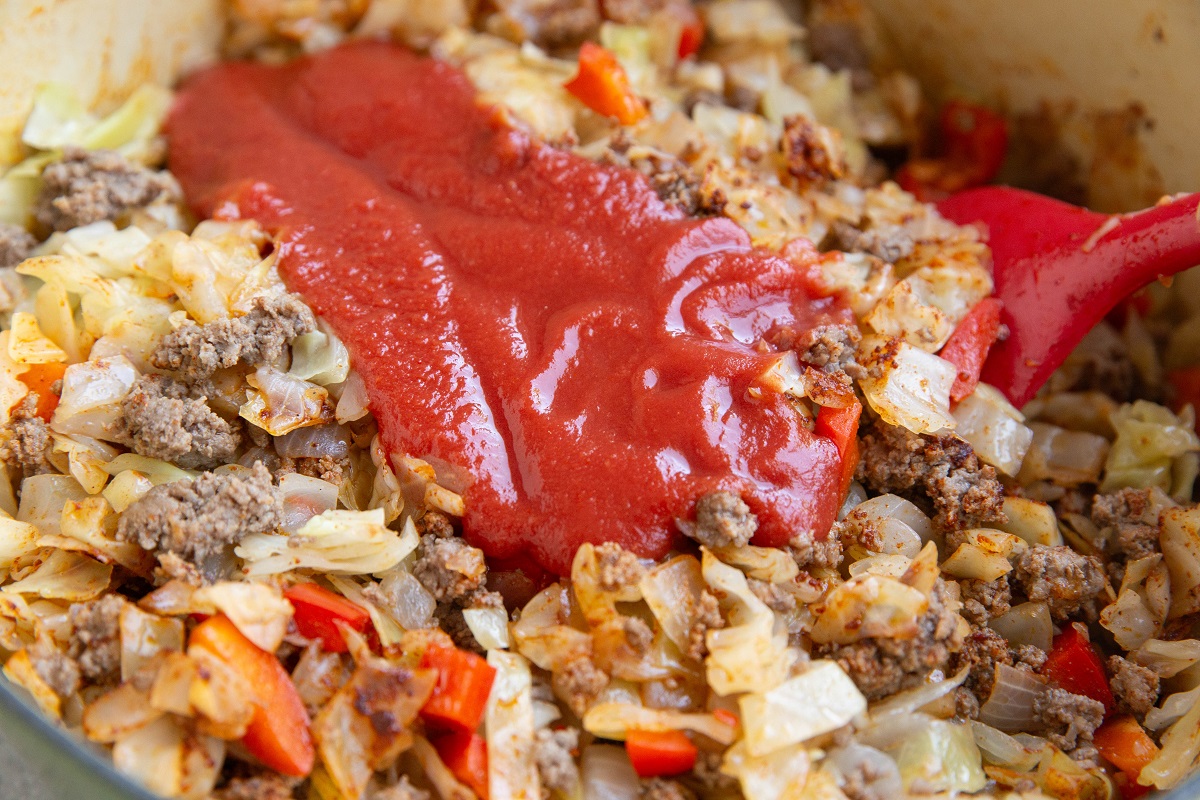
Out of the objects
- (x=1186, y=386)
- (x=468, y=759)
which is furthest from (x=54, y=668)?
(x=1186, y=386)

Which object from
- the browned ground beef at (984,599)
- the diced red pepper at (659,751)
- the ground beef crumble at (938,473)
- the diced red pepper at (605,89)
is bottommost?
the diced red pepper at (659,751)

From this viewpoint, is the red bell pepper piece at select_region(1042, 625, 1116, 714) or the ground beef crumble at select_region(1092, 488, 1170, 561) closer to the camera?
the red bell pepper piece at select_region(1042, 625, 1116, 714)

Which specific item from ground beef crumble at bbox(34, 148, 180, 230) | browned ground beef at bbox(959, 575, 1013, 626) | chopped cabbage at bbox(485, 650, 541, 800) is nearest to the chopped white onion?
browned ground beef at bbox(959, 575, 1013, 626)

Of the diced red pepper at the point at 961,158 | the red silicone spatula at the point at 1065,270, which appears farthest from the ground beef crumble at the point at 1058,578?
the diced red pepper at the point at 961,158

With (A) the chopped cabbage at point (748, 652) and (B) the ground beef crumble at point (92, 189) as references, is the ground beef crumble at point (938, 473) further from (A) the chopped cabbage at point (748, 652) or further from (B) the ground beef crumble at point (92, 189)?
(B) the ground beef crumble at point (92, 189)

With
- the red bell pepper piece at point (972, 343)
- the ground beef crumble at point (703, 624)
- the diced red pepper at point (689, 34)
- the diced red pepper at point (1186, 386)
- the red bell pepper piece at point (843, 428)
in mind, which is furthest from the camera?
the diced red pepper at point (689, 34)

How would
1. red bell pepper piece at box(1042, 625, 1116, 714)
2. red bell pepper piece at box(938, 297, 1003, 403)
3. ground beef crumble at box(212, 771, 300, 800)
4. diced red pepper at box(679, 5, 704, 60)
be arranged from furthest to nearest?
diced red pepper at box(679, 5, 704, 60), red bell pepper piece at box(938, 297, 1003, 403), red bell pepper piece at box(1042, 625, 1116, 714), ground beef crumble at box(212, 771, 300, 800)

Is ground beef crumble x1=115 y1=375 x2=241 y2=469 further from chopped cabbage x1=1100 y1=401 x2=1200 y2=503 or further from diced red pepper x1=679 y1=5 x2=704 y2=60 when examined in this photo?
chopped cabbage x1=1100 y1=401 x2=1200 y2=503

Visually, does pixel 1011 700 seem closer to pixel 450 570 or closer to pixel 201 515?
pixel 450 570
